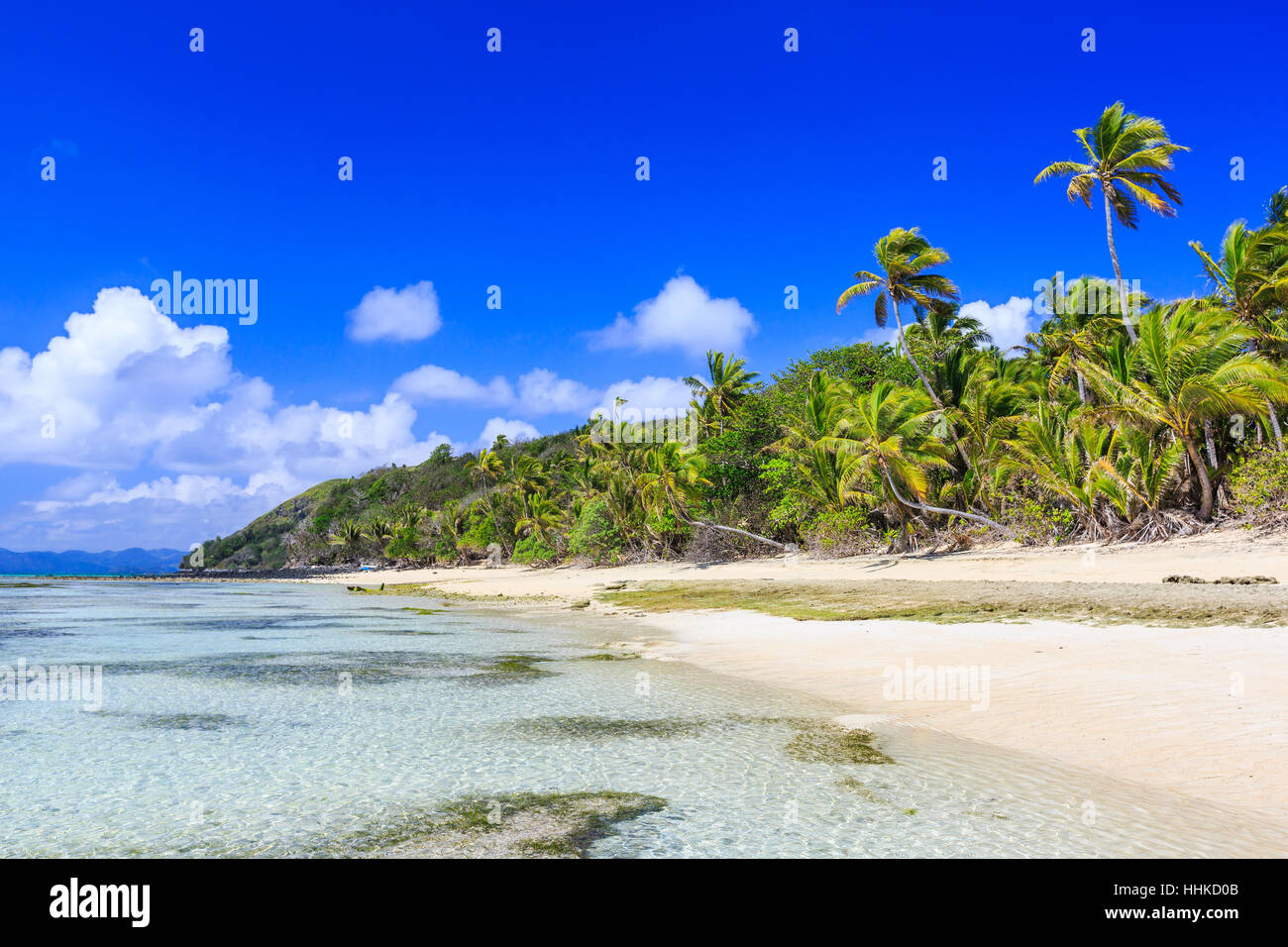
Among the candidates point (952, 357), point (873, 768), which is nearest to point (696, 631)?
point (873, 768)

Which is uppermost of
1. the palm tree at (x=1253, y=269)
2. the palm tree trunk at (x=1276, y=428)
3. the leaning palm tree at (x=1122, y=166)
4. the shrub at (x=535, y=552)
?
the leaning palm tree at (x=1122, y=166)

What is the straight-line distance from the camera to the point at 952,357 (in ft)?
108

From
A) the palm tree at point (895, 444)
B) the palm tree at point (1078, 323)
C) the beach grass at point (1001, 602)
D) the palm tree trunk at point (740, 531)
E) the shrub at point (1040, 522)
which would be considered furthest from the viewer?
the palm tree trunk at point (740, 531)

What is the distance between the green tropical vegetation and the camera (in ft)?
67.5

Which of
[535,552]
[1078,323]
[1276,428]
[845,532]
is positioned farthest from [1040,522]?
[535,552]

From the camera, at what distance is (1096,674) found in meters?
7.96

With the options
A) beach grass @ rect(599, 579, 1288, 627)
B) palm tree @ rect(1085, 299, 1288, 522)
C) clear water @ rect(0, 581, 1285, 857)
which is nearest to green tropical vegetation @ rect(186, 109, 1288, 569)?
palm tree @ rect(1085, 299, 1288, 522)

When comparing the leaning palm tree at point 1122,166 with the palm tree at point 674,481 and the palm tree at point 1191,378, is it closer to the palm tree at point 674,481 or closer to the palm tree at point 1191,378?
the palm tree at point 1191,378

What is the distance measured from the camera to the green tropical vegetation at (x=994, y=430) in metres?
20.6

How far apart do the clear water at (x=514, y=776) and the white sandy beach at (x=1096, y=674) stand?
511 mm

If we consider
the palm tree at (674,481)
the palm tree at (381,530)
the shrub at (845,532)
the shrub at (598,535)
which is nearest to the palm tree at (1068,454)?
the shrub at (845,532)

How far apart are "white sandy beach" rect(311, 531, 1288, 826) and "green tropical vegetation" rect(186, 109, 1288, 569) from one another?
3700 mm

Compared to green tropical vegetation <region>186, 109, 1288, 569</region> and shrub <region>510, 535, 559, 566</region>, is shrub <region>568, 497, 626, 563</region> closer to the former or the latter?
green tropical vegetation <region>186, 109, 1288, 569</region>
